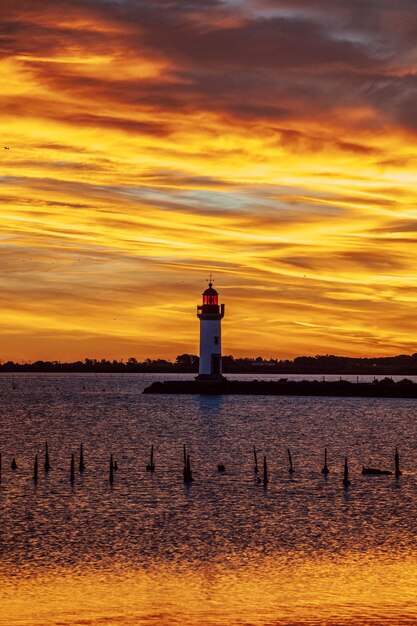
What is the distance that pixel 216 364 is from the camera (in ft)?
402

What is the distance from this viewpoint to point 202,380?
413ft

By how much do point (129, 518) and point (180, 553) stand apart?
24.5 feet

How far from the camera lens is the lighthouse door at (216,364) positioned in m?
120

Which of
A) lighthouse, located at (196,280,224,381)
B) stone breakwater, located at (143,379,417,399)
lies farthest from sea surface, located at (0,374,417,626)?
stone breakwater, located at (143,379,417,399)

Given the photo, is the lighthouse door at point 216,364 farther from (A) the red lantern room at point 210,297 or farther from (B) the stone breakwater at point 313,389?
(B) the stone breakwater at point 313,389

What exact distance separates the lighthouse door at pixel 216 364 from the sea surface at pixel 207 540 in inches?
1714

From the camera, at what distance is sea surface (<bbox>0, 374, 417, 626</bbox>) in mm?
26125

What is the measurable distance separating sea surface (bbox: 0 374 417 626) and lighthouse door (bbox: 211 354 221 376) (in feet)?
143

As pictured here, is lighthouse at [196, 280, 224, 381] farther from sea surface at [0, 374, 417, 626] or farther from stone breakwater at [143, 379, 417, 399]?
sea surface at [0, 374, 417, 626]

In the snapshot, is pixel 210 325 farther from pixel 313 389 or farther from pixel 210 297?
pixel 313 389

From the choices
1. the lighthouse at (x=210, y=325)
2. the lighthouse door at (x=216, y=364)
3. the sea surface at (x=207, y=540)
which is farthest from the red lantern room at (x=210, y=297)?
the sea surface at (x=207, y=540)

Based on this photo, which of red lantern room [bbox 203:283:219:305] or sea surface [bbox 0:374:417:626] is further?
red lantern room [bbox 203:283:219:305]

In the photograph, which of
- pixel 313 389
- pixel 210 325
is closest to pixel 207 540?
pixel 210 325

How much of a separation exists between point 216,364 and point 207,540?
8606cm
